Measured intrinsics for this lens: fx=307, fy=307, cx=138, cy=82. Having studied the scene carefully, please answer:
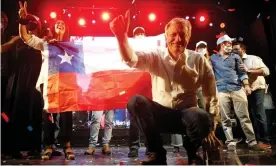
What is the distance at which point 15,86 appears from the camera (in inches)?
183

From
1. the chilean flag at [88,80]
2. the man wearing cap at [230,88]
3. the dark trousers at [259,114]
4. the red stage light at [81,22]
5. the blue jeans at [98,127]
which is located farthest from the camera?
the red stage light at [81,22]

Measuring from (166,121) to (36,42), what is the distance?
2.33 meters

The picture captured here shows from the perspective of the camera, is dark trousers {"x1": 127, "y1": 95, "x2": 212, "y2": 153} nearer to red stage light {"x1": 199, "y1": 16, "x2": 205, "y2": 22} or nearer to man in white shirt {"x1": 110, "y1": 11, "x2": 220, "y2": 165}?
man in white shirt {"x1": 110, "y1": 11, "x2": 220, "y2": 165}

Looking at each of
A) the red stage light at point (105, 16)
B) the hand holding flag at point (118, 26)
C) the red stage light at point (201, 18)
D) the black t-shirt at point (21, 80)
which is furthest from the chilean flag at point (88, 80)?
the red stage light at point (201, 18)

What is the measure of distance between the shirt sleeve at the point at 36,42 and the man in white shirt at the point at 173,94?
174 centimetres

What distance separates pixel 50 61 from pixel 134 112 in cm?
202

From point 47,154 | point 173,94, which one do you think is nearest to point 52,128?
point 47,154

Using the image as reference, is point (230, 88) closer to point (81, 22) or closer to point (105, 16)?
point (105, 16)

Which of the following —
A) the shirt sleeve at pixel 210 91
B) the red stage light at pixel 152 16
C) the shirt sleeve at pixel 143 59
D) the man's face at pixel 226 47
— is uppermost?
the red stage light at pixel 152 16

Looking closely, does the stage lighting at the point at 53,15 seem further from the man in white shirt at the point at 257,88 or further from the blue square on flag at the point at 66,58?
the man in white shirt at the point at 257,88

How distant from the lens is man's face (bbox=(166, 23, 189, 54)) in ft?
11.3

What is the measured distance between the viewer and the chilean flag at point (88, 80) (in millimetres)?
4586

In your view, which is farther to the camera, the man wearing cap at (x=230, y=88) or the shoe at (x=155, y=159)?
the man wearing cap at (x=230, y=88)

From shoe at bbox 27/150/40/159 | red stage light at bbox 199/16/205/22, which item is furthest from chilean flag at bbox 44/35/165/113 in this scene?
red stage light at bbox 199/16/205/22
